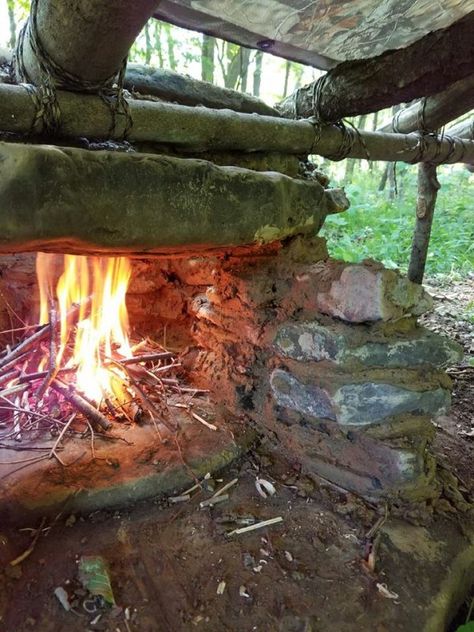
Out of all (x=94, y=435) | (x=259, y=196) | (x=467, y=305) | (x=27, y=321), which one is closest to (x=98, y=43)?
(x=259, y=196)

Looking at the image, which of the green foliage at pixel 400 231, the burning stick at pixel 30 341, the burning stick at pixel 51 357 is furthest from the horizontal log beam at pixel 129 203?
the green foliage at pixel 400 231

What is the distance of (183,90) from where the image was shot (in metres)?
2.18

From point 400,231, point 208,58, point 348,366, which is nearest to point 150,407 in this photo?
point 348,366

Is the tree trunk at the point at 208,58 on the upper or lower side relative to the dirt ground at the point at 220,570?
upper

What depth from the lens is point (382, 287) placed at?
5.79ft

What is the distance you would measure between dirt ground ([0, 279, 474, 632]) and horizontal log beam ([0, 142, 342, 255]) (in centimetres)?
107

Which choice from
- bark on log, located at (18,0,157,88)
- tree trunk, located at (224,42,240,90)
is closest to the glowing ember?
bark on log, located at (18,0,157,88)

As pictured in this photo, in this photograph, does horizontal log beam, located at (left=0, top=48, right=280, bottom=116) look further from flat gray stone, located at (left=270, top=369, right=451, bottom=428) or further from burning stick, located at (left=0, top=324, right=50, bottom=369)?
flat gray stone, located at (left=270, top=369, right=451, bottom=428)

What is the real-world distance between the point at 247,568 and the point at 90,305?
1605mm

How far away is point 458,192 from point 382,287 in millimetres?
10785

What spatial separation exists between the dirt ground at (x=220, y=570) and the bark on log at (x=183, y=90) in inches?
72.7

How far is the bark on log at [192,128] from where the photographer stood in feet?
4.61

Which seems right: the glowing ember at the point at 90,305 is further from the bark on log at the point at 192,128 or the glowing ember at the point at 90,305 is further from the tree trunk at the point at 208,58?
the tree trunk at the point at 208,58

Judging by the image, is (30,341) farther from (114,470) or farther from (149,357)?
(114,470)
